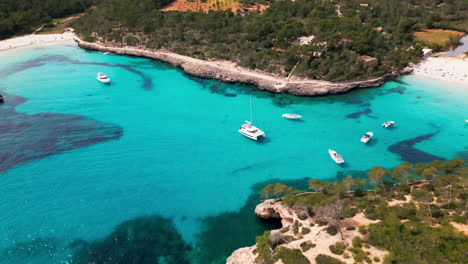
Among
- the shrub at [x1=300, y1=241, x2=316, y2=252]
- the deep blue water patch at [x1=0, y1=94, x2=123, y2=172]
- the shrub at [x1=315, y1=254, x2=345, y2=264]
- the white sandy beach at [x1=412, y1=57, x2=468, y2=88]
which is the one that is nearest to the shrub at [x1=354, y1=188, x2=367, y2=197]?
the shrub at [x1=300, y1=241, x2=316, y2=252]

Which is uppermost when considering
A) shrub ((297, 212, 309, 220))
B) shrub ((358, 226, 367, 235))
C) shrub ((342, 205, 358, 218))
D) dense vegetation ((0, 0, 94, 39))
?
dense vegetation ((0, 0, 94, 39))

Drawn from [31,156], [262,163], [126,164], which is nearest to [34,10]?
[31,156]

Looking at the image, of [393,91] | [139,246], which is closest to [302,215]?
[139,246]

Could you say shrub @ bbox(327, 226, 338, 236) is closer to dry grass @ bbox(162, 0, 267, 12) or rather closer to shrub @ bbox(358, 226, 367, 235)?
shrub @ bbox(358, 226, 367, 235)

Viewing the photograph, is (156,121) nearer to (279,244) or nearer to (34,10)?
(279,244)

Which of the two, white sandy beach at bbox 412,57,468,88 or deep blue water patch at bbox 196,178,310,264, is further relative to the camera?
white sandy beach at bbox 412,57,468,88

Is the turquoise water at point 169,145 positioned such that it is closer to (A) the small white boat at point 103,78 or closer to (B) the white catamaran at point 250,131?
(B) the white catamaran at point 250,131

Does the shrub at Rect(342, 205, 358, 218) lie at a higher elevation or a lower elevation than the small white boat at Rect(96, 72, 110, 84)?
lower
